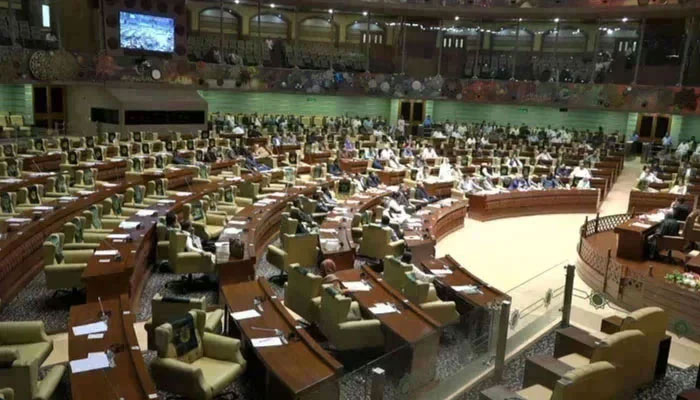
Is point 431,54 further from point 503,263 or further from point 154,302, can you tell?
point 154,302

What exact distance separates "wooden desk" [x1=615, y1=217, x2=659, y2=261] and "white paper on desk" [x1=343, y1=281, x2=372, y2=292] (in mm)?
6545

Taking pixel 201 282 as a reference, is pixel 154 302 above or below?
above

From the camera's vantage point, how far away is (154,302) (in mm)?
6539

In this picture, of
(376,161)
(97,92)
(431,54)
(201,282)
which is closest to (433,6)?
(431,54)

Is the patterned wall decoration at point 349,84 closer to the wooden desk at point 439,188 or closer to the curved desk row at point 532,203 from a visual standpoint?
the curved desk row at point 532,203

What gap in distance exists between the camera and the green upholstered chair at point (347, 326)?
22.1ft

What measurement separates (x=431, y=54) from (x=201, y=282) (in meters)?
25.0

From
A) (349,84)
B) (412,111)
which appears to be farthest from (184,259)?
(412,111)

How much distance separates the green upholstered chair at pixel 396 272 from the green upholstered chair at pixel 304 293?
1.33 meters

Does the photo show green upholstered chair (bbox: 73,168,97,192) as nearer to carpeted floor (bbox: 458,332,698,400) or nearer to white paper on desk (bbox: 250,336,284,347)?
white paper on desk (bbox: 250,336,284,347)

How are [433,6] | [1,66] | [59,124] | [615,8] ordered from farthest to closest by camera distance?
[433,6] → [615,8] → [59,124] → [1,66]

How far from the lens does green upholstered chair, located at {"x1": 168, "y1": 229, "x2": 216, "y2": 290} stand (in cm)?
892

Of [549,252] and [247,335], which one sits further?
[549,252]

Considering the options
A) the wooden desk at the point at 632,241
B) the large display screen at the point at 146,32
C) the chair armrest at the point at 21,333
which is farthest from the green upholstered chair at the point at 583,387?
the large display screen at the point at 146,32
